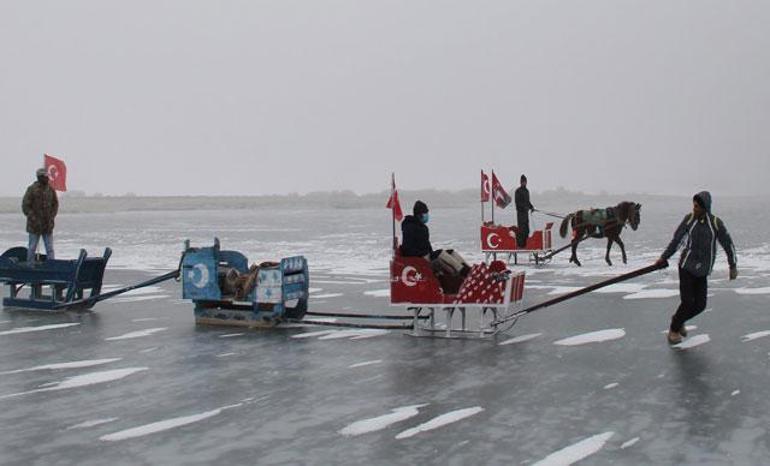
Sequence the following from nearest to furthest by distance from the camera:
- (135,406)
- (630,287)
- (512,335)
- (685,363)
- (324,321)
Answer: (135,406), (685,363), (512,335), (324,321), (630,287)

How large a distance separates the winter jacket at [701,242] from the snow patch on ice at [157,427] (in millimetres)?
5733

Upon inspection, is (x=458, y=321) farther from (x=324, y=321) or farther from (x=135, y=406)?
(x=135, y=406)

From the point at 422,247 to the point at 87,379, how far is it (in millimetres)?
4326

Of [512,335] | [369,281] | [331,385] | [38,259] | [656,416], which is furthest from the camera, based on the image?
[369,281]

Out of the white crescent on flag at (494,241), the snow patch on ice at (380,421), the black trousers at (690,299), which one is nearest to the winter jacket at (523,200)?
the white crescent on flag at (494,241)

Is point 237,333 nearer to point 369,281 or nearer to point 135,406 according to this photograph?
point 135,406

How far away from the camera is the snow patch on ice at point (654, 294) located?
1456 centimetres

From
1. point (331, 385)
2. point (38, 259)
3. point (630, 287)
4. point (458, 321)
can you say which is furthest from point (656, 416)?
point (38, 259)

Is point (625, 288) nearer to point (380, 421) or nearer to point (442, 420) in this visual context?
point (442, 420)

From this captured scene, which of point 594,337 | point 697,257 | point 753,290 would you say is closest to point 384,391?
point 594,337

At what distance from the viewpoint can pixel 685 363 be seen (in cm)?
874

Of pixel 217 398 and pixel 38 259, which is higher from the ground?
pixel 38 259

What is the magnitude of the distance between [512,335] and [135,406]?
203 inches

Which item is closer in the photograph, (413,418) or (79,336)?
(413,418)
